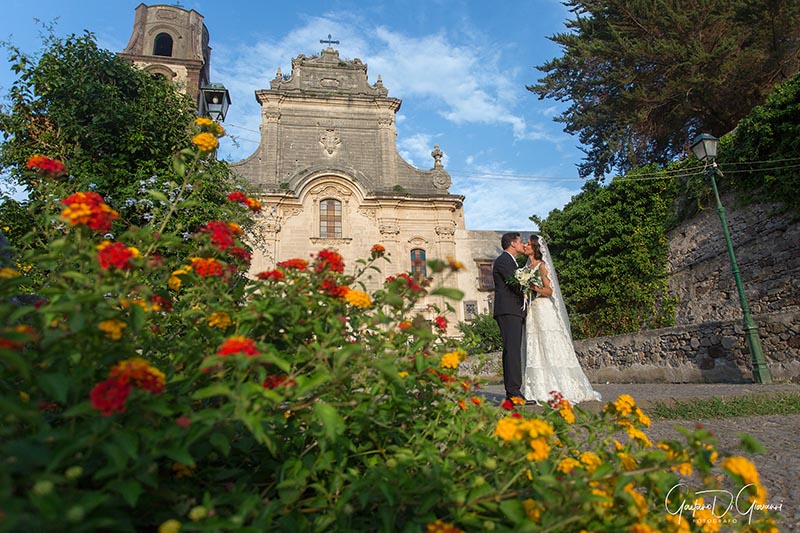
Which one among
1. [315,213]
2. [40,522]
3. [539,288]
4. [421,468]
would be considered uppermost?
[315,213]

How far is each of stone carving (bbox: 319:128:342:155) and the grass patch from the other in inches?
796

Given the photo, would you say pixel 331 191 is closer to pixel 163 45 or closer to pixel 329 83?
pixel 329 83

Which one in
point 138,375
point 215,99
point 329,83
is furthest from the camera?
point 329,83

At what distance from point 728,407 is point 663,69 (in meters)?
14.2

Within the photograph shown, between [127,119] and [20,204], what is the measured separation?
1.98 meters

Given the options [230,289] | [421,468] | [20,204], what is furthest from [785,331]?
[20,204]

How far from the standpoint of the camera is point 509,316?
4.86 meters

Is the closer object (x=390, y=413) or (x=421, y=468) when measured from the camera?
(x=421, y=468)

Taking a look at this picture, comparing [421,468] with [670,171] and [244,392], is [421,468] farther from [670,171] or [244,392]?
[670,171]

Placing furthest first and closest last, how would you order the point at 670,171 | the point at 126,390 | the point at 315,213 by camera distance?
the point at 315,213
the point at 670,171
the point at 126,390

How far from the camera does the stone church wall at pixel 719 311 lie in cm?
761

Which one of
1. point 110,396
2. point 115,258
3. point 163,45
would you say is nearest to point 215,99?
point 115,258

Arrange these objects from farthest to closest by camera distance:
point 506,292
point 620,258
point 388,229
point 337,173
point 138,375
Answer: point 388,229, point 337,173, point 620,258, point 506,292, point 138,375

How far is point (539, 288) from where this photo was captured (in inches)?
197
